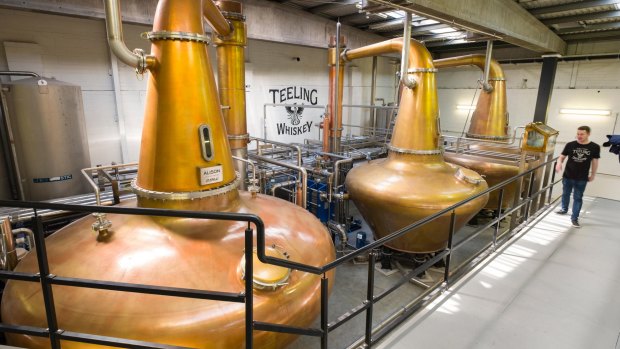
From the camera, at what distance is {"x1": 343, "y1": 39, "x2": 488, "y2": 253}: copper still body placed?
13.9 ft

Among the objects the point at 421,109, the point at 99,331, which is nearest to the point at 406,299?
the point at 421,109

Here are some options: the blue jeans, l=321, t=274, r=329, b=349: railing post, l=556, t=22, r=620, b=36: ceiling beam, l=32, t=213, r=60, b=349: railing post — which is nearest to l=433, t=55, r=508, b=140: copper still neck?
the blue jeans

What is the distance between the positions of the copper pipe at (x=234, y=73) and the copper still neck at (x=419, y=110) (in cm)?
218

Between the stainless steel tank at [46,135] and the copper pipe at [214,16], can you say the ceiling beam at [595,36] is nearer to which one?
the copper pipe at [214,16]

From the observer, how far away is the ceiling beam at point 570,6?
230 inches

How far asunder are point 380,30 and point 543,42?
389cm

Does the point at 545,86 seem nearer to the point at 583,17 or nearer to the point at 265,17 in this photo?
the point at 583,17

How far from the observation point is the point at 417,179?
172 inches

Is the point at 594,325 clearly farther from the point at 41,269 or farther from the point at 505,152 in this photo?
the point at 505,152

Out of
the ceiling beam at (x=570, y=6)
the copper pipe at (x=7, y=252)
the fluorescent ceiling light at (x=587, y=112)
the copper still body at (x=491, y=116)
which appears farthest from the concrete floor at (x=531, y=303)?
the fluorescent ceiling light at (x=587, y=112)

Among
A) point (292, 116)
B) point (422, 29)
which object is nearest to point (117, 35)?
point (292, 116)

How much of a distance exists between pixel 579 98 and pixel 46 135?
40.2 feet

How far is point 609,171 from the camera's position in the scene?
9406 millimetres

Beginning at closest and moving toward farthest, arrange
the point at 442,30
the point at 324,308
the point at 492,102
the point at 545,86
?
1. the point at 324,308
2. the point at 492,102
3. the point at 442,30
4. the point at 545,86
